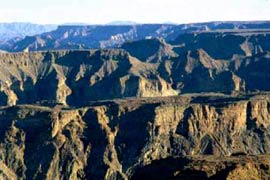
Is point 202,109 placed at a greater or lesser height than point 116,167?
greater

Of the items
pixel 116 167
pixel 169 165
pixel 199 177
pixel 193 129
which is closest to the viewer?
pixel 199 177

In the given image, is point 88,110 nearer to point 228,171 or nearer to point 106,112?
point 106,112

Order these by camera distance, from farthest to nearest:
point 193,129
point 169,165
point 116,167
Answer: point 193,129
point 116,167
point 169,165

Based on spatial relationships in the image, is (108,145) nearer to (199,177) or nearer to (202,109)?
(202,109)

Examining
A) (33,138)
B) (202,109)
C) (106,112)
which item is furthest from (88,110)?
(202,109)

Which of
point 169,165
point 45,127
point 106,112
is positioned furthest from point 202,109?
point 169,165

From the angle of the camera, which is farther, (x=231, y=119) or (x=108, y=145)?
(x=231, y=119)
